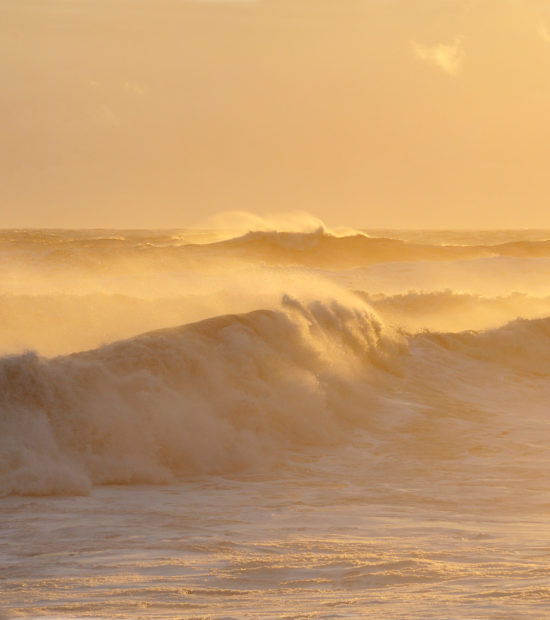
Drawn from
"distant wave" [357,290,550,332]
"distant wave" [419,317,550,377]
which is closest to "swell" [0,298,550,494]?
"distant wave" [419,317,550,377]

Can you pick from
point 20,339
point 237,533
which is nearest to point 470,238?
point 20,339

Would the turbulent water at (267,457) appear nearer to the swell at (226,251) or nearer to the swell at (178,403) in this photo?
the swell at (178,403)

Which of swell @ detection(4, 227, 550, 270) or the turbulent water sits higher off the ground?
swell @ detection(4, 227, 550, 270)

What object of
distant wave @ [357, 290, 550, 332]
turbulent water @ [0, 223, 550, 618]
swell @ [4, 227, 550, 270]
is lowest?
turbulent water @ [0, 223, 550, 618]

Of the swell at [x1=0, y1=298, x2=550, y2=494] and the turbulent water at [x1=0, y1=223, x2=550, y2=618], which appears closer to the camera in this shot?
the turbulent water at [x1=0, y1=223, x2=550, y2=618]

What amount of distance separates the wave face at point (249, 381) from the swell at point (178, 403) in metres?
0.02

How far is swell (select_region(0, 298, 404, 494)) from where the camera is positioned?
9.08 meters

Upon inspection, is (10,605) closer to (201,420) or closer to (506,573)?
(506,573)

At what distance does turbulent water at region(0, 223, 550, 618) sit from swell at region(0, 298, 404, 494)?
3 centimetres

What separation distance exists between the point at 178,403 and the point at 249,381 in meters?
1.26

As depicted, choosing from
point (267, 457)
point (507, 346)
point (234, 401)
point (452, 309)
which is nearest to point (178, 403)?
point (234, 401)

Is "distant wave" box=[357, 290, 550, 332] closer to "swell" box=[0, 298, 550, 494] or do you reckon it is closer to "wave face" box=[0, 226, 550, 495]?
"wave face" box=[0, 226, 550, 495]

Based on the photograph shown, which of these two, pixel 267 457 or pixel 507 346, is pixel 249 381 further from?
pixel 507 346

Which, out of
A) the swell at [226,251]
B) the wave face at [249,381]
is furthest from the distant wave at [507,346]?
the swell at [226,251]
